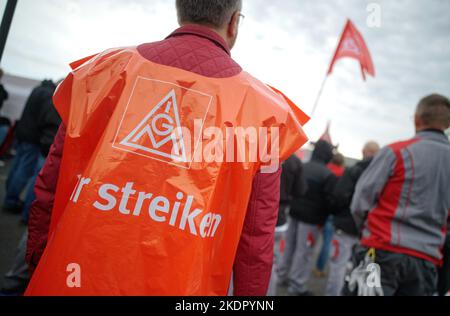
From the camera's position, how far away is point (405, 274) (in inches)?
83.2

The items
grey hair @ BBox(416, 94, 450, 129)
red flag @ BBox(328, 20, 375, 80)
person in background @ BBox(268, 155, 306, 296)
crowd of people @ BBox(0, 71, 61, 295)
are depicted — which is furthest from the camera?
red flag @ BBox(328, 20, 375, 80)

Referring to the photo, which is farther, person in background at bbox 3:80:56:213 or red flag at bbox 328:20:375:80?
red flag at bbox 328:20:375:80

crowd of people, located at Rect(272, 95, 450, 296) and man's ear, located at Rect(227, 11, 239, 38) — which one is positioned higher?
man's ear, located at Rect(227, 11, 239, 38)

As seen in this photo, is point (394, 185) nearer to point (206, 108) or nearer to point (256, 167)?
point (256, 167)

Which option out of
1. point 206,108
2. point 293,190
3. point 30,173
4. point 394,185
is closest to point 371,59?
point 293,190

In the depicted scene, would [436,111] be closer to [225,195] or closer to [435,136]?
[435,136]

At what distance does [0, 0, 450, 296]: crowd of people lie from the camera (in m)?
1.18

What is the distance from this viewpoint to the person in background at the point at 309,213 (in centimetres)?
427

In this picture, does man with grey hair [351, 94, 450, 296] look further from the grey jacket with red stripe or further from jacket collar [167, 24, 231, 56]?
jacket collar [167, 24, 231, 56]

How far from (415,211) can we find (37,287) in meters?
2.11

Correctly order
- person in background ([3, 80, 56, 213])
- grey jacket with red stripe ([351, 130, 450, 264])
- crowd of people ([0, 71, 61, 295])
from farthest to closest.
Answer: person in background ([3, 80, 56, 213]) < crowd of people ([0, 71, 61, 295]) < grey jacket with red stripe ([351, 130, 450, 264])

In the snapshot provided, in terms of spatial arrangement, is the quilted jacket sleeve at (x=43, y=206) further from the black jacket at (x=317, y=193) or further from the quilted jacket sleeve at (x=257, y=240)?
the black jacket at (x=317, y=193)

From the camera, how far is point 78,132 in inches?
42.4

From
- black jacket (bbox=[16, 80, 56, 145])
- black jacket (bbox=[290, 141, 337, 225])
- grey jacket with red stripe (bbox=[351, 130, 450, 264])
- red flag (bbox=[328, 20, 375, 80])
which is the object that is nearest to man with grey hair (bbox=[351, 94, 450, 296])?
grey jacket with red stripe (bbox=[351, 130, 450, 264])
